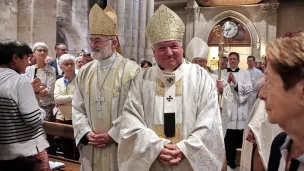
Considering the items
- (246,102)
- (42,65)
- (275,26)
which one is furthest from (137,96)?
(275,26)

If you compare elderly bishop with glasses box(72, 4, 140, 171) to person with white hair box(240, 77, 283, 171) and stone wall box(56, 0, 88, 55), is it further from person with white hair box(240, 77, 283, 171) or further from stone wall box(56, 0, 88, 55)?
stone wall box(56, 0, 88, 55)

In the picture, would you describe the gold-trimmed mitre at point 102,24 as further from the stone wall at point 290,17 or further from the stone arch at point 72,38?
the stone wall at point 290,17

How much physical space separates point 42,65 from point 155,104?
8.82ft

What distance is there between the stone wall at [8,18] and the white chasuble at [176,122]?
499 centimetres

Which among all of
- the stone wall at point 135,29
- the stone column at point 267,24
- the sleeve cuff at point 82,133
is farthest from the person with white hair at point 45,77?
the stone column at point 267,24

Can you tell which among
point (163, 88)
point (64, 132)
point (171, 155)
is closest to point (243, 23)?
point (64, 132)

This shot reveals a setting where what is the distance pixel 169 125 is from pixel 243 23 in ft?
44.9

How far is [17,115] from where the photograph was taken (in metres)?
2.45

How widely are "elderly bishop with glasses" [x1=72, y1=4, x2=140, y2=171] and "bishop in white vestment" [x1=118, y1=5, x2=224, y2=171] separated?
1.14 feet

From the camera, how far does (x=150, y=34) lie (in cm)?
264

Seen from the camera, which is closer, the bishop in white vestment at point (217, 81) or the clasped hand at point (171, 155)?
the clasped hand at point (171, 155)

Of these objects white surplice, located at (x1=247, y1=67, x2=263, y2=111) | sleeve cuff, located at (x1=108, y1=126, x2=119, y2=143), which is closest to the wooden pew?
sleeve cuff, located at (x1=108, y1=126, x2=119, y2=143)

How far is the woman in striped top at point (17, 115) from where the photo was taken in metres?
2.41

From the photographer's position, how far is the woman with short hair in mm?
1108
